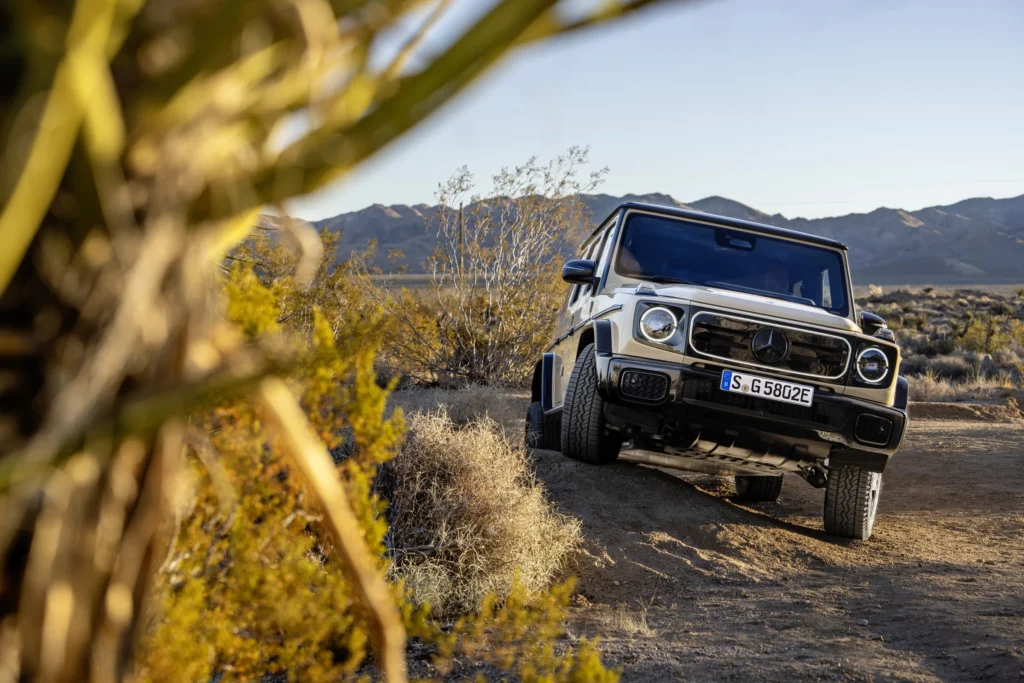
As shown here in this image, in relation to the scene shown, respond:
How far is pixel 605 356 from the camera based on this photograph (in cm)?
591

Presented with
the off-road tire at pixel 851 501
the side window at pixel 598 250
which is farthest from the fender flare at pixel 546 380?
the off-road tire at pixel 851 501

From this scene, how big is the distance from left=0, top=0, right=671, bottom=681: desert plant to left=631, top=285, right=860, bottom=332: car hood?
497cm

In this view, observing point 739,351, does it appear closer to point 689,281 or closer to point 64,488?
point 689,281

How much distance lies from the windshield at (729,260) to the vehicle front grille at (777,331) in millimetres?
1071

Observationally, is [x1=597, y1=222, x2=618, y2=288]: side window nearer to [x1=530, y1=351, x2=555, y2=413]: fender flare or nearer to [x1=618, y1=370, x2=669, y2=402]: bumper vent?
[x1=530, y1=351, x2=555, y2=413]: fender flare

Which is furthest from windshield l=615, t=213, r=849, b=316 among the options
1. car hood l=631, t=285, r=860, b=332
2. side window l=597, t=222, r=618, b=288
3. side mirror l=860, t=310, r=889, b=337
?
car hood l=631, t=285, r=860, b=332

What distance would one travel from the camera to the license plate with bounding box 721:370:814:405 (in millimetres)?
5605

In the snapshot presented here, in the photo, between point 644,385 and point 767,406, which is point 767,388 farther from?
point 644,385

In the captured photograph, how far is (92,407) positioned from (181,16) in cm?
40

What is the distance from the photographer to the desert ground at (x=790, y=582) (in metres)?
3.88

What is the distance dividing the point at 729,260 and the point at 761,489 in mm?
2276

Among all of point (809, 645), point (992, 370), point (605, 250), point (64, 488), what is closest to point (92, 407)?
point (64, 488)

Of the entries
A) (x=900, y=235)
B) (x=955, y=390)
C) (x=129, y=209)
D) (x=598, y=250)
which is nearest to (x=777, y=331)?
(x=598, y=250)

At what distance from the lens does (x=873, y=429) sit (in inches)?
224
